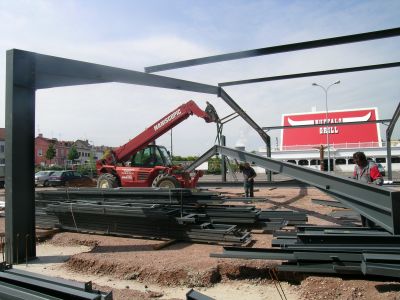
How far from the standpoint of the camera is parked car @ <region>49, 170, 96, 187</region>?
2955 centimetres

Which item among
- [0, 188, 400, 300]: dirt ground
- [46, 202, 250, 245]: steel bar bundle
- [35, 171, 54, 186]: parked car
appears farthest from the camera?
[35, 171, 54, 186]: parked car

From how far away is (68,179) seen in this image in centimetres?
3069

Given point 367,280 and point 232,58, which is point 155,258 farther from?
point 232,58

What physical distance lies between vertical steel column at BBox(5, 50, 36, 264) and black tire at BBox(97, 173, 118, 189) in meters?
8.69

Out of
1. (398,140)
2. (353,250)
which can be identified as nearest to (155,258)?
(353,250)

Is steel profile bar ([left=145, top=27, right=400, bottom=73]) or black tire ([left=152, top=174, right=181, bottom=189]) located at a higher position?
steel profile bar ([left=145, top=27, right=400, bottom=73])

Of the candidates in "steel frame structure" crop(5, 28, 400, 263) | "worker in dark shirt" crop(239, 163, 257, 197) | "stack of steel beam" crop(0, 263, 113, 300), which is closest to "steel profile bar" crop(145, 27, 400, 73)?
"steel frame structure" crop(5, 28, 400, 263)

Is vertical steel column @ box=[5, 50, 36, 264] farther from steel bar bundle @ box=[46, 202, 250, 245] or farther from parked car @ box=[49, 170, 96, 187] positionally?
parked car @ box=[49, 170, 96, 187]

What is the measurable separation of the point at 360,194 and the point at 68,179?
28.6 metres

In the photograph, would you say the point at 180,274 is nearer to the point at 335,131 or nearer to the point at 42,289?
the point at 42,289

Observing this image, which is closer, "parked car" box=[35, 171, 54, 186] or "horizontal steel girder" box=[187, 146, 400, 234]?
"horizontal steel girder" box=[187, 146, 400, 234]

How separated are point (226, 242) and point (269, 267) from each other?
191cm

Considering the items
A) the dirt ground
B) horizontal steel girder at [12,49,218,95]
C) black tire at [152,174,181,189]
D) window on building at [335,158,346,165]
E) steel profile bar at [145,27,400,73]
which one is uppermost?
steel profile bar at [145,27,400,73]

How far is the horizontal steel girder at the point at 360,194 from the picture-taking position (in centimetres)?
443
